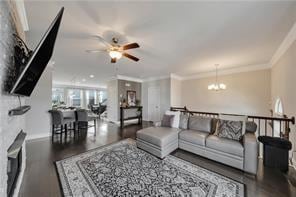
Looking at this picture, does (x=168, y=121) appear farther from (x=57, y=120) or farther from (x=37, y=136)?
(x=37, y=136)

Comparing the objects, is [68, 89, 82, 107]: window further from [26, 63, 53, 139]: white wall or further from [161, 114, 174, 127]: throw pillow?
[161, 114, 174, 127]: throw pillow

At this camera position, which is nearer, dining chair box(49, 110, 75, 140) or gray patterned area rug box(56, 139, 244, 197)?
gray patterned area rug box(56, 139, 244, 197)

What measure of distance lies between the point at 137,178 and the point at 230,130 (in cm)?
221

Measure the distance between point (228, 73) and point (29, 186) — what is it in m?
7.14

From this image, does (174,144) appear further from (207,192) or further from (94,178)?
(94,178)

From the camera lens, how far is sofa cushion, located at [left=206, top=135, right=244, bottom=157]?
240cm

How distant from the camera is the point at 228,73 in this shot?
18.8 feet

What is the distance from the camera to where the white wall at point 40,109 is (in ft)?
13.7

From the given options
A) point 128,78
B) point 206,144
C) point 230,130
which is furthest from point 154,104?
point 230,130

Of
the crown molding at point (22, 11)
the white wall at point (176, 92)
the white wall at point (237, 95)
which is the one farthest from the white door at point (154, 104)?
the crown molding at point (22, 11)

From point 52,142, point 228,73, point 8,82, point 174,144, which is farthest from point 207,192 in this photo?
point 228,73

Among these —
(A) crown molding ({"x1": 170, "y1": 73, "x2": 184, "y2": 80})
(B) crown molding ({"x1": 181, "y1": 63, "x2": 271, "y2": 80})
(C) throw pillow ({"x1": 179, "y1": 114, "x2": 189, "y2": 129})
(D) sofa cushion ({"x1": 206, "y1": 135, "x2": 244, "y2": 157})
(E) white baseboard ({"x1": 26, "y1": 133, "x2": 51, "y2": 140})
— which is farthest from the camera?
(A) crown molding ({"x1": 170, "y1": 73, "x2": 184, "y2": 80})

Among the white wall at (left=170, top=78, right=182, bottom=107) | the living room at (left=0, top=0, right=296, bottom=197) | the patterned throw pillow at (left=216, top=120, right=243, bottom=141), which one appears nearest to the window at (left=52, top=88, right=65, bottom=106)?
the living room at (left=0, top=0, right=296, bottom=197)

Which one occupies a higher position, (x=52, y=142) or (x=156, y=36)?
(x=156, y=36)
